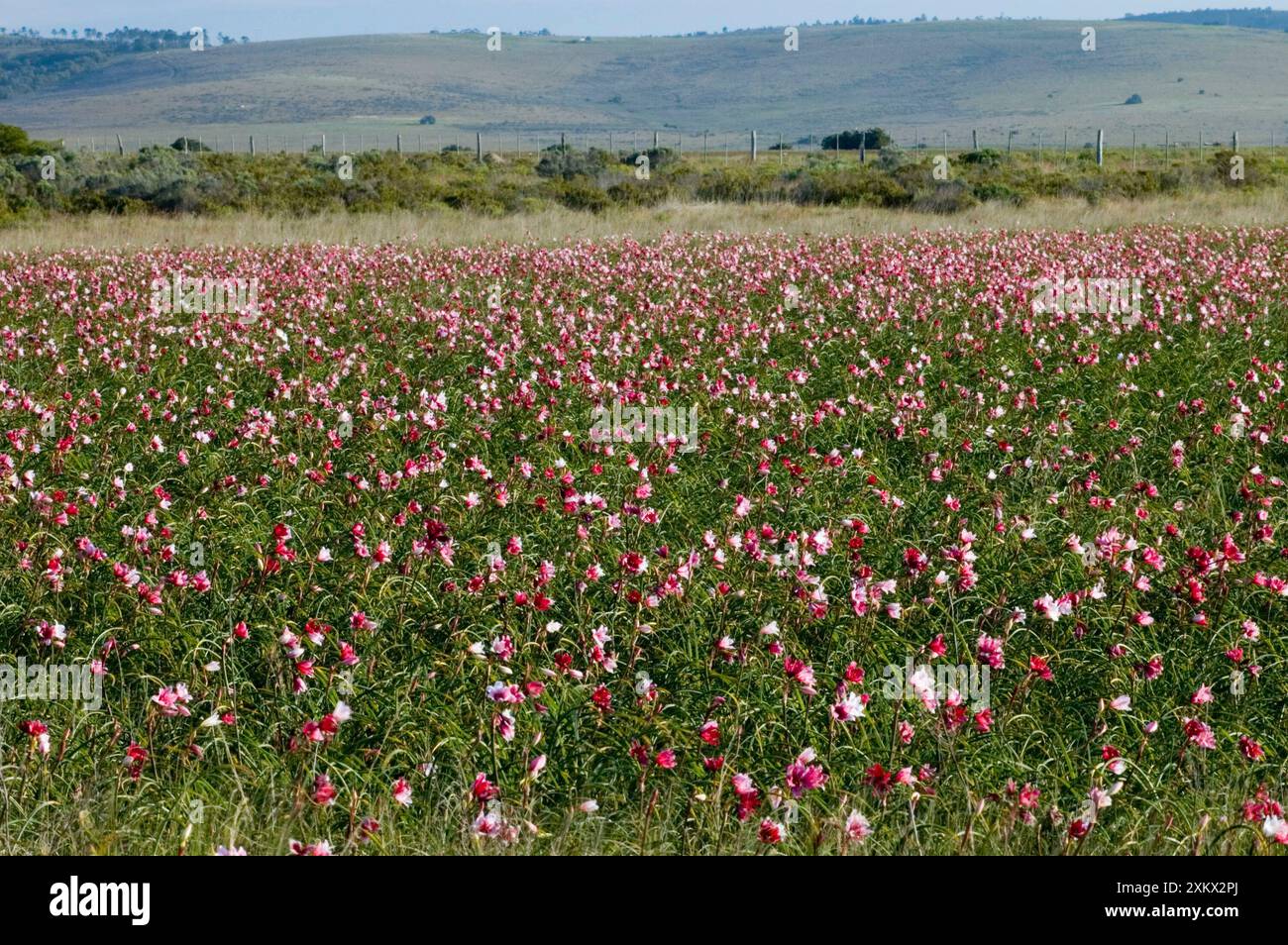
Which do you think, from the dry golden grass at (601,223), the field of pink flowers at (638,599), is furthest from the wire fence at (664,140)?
the field of pink flowers at (638,599)

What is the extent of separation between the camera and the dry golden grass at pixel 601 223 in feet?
70.0

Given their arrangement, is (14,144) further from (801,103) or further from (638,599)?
(801,103)

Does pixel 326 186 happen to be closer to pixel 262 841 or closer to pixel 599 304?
pixel 599 304

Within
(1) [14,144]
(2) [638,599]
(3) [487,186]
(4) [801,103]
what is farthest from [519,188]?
(4) [801,103]

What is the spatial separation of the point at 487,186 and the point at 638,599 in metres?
32.2

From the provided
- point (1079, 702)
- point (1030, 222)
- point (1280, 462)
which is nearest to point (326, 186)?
point (1030, 222)

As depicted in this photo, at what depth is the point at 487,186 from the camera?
115 feet

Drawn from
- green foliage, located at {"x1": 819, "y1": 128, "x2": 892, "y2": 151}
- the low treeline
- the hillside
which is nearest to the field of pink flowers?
the low treeline

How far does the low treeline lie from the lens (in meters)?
29.2

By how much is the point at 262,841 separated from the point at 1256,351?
9.71m

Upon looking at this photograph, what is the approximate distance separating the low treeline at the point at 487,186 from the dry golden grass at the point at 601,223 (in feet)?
6.50

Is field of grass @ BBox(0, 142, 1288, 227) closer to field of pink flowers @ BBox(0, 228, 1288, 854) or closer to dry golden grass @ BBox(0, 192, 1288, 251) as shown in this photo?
dry golden grass @ BBox(0, 192, 1288, 251)

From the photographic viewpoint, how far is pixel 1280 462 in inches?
294

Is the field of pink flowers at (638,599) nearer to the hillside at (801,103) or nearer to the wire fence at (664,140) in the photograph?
the wire fence at (664,140)
